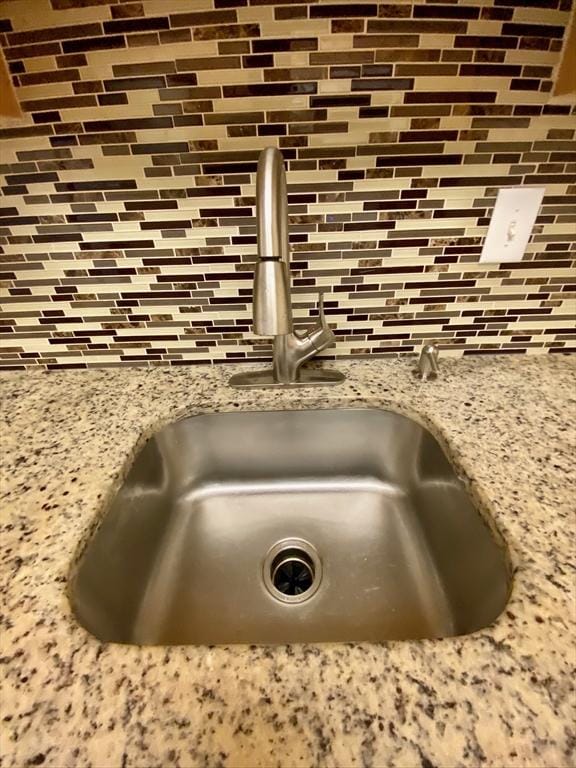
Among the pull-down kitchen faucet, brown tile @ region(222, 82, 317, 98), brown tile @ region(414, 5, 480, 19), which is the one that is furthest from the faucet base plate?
brown tile @ region(414, 5, 480, 19)

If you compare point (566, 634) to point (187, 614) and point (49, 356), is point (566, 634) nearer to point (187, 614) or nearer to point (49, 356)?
point (187, 614)

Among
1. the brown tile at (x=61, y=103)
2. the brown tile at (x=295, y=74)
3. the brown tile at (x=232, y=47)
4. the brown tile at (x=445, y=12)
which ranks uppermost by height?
the brown tile at (x=445, y=12)

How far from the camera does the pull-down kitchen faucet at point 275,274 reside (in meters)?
0.52

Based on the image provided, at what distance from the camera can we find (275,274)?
56 centimetres

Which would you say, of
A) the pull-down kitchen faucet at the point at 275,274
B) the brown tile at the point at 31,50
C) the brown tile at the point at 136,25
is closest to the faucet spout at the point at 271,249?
the pull-down kitchen faucet at the point at 275,274

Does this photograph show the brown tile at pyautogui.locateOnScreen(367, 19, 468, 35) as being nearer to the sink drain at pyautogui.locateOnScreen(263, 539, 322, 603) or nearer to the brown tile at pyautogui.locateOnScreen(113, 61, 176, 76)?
the brown tile at pyautogui.locateOnScreen(113, 61, 176, 76)

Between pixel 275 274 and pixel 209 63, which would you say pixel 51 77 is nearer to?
pixel 209 63

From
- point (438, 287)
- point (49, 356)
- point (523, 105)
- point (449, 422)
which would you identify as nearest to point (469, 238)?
point (438, 287)

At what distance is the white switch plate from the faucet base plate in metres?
0.35

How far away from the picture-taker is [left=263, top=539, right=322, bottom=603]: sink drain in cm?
62

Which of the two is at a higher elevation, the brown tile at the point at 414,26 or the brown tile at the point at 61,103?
the brown tile at the point at 414,26

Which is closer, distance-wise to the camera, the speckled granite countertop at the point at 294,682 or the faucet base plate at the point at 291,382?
the speckled granite countertop at the point at 294,682

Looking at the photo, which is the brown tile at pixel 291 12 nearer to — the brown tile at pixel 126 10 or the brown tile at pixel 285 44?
the brown tile at pixel 285 44

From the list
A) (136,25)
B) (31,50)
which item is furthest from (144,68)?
(31,50)
